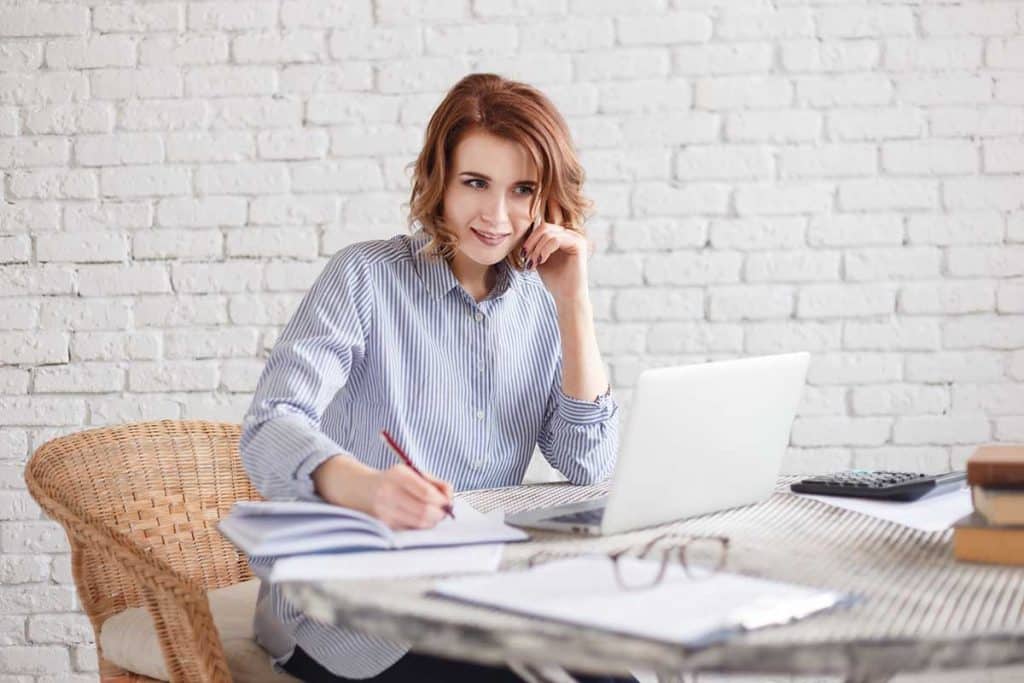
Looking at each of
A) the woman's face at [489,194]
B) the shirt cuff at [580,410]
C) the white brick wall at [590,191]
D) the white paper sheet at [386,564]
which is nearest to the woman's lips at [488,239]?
the woman's face at [489,194]

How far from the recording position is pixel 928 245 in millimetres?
2797

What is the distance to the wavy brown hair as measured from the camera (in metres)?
1.80

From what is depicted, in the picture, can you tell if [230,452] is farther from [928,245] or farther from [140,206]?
[928,245]

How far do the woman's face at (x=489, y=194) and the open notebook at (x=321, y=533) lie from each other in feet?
2.02

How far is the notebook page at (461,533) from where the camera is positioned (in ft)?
4.06

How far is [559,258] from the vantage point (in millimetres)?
1909

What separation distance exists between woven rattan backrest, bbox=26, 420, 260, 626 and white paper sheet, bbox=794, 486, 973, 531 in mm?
984

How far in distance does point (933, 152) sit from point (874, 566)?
183 centimetres

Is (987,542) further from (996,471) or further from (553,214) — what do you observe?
(553,214)

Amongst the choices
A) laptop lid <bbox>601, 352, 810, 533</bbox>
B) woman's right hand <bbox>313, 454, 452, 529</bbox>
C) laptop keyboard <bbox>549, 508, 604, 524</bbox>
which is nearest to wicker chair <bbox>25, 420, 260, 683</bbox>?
woman's right hand <bbox>313, 454, 452, 529</bbox>

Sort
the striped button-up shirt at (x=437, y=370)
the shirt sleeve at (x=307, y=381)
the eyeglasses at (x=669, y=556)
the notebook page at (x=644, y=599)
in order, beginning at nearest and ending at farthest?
the notebook page at (x=644, y=599) → the eyeglasses at (x=669, y=556) → the shirt sleeve at (x=307, y=381) → the striped button-up shirt at (x=437, y=370)

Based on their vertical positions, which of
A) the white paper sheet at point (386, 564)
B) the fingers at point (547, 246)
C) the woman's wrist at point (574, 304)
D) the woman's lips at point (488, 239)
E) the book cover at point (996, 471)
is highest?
the woman's lips at point (488, 239)

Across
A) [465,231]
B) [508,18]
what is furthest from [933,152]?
[465,231]

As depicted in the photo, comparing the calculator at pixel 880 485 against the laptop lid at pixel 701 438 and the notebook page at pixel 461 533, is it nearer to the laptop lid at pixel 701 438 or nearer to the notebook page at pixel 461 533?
the laptop lid at pixel 701 438
